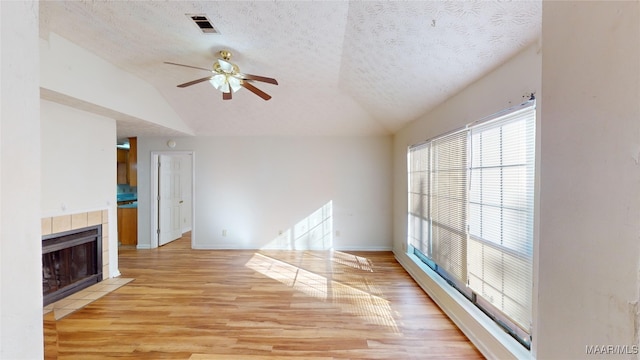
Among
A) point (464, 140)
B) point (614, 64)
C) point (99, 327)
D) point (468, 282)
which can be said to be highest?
point (464, 140)

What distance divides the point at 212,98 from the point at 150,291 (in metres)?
2.76

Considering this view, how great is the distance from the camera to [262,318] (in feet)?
8.63

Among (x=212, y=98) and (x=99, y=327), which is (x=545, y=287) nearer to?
(x=99, y=327)

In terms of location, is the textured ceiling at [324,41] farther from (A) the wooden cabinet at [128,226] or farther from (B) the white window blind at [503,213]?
(A) the wooden cabinet at [128,226]

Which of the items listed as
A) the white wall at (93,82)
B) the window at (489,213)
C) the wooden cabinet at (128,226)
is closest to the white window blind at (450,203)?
the window at (489,213)

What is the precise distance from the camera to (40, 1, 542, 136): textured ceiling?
171 cm

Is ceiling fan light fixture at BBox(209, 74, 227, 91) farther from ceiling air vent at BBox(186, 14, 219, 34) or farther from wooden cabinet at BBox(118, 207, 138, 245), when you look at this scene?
wooden cabinet at BBox(118, 207, 138, 245)

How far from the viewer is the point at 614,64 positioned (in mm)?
434

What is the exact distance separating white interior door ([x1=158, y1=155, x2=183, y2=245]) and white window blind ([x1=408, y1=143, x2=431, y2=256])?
4.65 m

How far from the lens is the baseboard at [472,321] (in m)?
1.84

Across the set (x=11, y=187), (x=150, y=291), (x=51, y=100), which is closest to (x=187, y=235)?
(x=150, y=291)

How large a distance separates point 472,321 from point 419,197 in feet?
5.65

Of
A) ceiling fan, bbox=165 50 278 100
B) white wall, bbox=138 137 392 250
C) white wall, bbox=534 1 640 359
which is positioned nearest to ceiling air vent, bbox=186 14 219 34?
ceiling fan, bbox=165 50 278 100

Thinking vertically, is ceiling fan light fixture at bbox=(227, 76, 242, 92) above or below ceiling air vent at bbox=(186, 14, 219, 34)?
below
